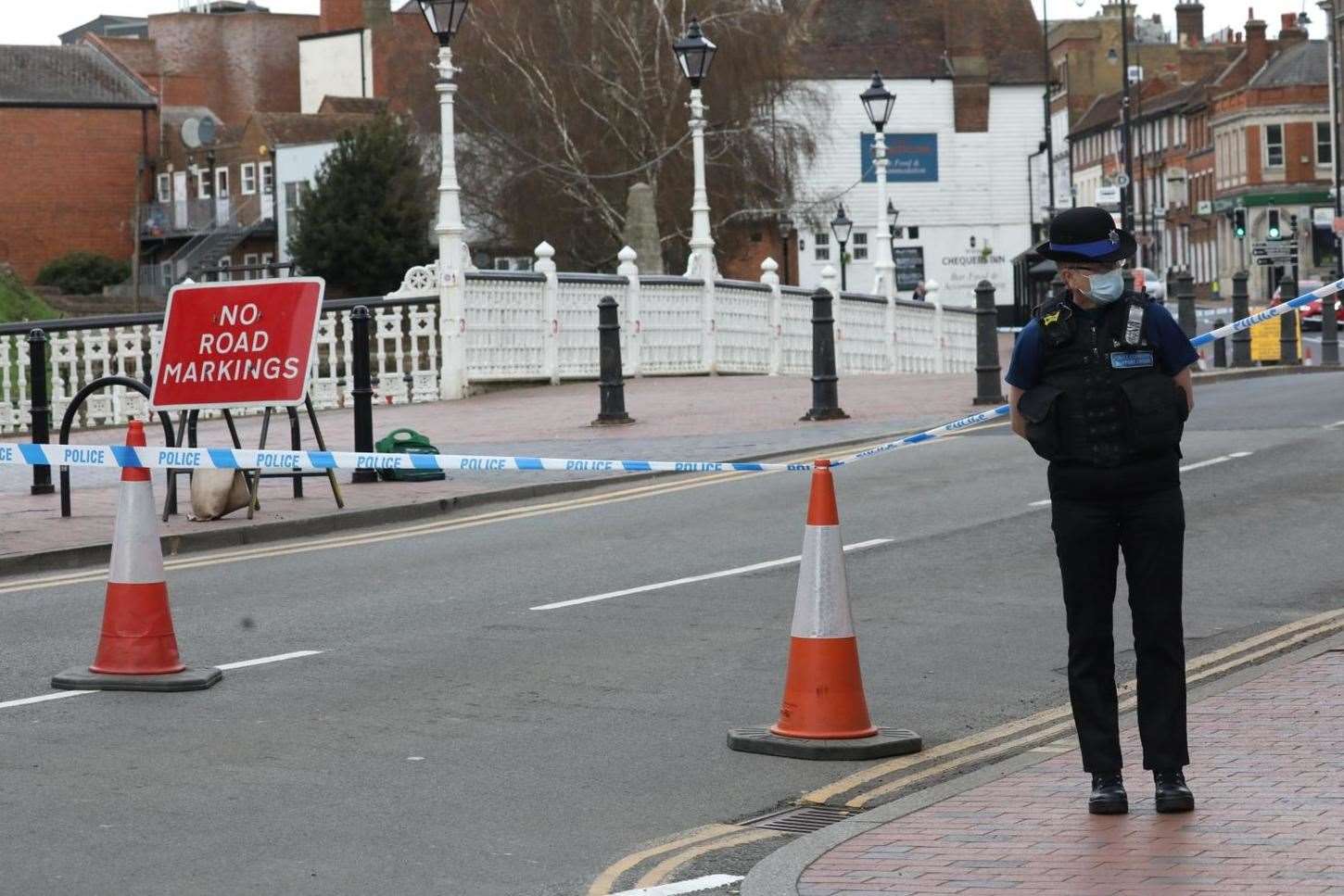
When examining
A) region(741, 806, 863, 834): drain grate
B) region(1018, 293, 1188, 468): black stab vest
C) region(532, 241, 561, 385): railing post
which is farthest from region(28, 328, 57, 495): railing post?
region(532, 241, 561, 385): railing post

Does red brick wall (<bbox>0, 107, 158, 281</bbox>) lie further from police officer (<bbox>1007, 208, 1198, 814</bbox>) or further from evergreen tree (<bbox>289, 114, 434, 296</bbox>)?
police officer (<bbox>1007, 208, 1198, 814</bbox>)

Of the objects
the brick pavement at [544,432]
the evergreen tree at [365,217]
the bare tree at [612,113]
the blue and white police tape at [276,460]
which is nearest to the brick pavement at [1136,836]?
the blue and white police tape at [276,460]

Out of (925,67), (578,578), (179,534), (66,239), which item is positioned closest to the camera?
(578,578)

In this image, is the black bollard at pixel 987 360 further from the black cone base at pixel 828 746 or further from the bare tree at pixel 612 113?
the bare tree at pixel 612 113

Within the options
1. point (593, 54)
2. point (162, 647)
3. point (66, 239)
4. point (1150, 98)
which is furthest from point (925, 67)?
→ point (162, 647)

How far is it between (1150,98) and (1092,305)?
4778 inches

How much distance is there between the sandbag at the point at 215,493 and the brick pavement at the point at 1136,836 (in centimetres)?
828

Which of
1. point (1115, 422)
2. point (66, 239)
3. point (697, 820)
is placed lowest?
point (697, 820)

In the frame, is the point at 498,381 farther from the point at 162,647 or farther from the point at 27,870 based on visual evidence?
the point at 27,870

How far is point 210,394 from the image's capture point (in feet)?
47.7

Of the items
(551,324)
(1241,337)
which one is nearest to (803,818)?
(551,324)

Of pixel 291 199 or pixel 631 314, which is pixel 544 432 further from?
pixel 291 199

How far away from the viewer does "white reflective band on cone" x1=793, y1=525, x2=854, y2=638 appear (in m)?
7.74

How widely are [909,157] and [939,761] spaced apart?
245 feet
